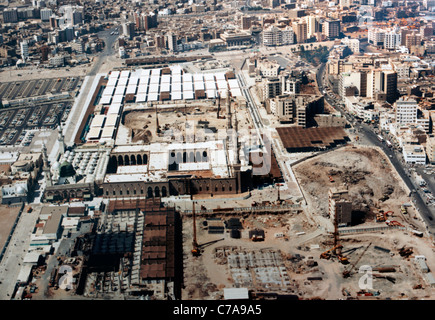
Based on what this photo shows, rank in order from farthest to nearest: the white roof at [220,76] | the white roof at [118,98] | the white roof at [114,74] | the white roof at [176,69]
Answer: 1. the white roof at [176,69]
2. the white roof at [114,74]
3. the white roof at [220,76]
4. the white roof at [118,98]

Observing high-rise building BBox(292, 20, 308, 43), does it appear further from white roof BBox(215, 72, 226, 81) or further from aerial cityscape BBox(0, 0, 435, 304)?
white roof BBox(215, 72, 226, 81)

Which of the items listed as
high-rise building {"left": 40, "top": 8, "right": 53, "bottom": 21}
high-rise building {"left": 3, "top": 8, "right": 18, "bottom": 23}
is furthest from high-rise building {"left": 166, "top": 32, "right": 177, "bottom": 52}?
high-rise building {"left": 3, "top": 8, "right": 18, "bottom": 23}

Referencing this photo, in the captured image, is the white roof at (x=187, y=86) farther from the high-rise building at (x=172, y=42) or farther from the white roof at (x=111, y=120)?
the high-rise building at (x=172, y=42)

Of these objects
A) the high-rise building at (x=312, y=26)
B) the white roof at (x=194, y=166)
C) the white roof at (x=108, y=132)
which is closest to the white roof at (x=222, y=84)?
the white roof at (x=108, y=132)

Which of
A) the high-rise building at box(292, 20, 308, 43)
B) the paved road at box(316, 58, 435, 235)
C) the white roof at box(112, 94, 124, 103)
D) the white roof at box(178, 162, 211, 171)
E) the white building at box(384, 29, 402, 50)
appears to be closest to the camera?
the paved road at box(316, 58, 435, 235)

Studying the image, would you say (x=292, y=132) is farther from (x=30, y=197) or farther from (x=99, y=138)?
(x=30, y=197)

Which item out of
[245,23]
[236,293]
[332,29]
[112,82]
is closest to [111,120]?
[112,82]
